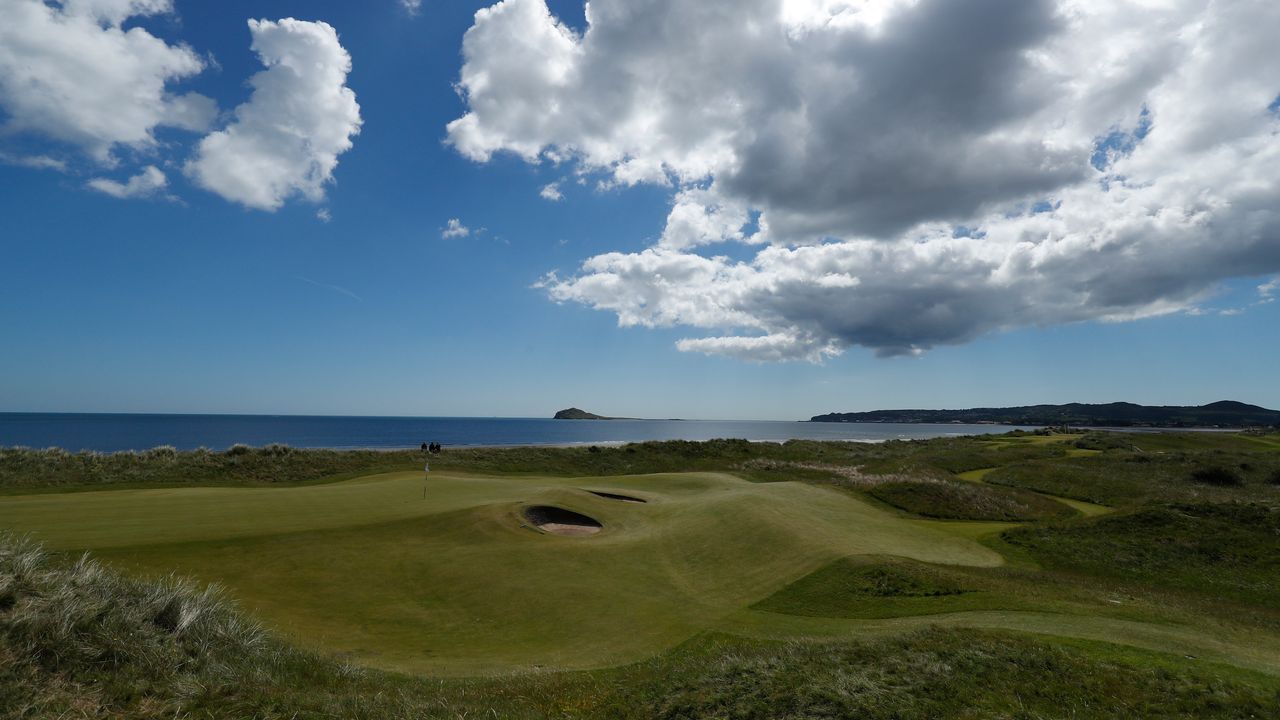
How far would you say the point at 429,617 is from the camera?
14.6 metres

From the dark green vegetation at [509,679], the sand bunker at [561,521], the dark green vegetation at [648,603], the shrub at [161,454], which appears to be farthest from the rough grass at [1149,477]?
the shrub at [161,454]

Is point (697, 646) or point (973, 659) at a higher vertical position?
point (973, 659)

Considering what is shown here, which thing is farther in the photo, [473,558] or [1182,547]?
[1182,547]

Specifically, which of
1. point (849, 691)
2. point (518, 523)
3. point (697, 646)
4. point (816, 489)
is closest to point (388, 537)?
point (518, 523)

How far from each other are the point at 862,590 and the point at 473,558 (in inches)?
496

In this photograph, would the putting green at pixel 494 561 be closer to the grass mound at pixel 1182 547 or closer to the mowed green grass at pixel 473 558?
the mowed green grass at pixel 473 558

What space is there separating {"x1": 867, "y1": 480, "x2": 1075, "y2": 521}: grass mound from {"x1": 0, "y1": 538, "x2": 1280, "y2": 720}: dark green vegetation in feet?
75.0

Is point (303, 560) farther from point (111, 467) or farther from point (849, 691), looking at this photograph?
point (111, 467)

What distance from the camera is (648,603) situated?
15.8m

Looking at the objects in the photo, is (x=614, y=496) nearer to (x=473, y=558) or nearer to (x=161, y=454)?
(x=473, y=558)

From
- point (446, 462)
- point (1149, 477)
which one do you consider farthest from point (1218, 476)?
point (446, 462)

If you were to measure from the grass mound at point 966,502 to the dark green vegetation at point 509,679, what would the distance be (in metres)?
22.8

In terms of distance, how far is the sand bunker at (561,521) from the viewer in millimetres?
23594

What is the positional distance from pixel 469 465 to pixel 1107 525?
44075mm
